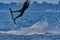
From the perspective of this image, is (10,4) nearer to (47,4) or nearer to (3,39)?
(47,4)

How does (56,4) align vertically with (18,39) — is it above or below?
below

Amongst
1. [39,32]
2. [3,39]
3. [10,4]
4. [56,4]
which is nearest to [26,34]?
[39,32]

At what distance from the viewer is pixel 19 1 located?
172 ft

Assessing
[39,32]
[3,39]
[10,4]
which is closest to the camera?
[3,39]

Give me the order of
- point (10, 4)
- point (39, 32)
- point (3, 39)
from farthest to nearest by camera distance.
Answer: point (10, 4) < point (39, 32) < point (3, 39)

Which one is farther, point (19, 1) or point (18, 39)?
point (19, 1)

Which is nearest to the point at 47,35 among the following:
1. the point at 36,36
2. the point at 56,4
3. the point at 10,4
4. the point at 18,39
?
the point at 36,36

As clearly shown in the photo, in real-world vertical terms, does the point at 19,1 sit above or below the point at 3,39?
below

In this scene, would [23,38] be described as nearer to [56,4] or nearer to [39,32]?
[39,32]

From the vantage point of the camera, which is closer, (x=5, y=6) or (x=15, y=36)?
(x=15, y=36)

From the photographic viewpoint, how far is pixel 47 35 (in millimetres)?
15297

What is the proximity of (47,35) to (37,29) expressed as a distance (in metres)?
1.76

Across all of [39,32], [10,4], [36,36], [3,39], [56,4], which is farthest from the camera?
[56,4]

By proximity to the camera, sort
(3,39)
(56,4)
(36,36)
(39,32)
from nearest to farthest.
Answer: (3,39) < (36,36) < (39,32) < (56,4)
